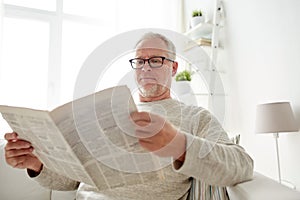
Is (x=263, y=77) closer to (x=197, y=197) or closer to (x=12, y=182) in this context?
(x=197, y=197)

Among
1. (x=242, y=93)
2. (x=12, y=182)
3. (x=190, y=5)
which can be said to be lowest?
(x=12, y=182)

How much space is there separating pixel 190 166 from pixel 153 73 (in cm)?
55

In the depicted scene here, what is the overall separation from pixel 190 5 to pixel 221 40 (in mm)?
784

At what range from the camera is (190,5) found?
2820 millimetres

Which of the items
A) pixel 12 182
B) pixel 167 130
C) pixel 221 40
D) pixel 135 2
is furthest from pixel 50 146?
pixel 135 2

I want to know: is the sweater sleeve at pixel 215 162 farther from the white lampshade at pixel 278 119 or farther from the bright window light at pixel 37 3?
the bright window light at pixel 37 3

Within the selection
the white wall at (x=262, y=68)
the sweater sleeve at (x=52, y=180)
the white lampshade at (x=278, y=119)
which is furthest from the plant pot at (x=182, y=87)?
the sweater sleeve at (x=52, y=180)

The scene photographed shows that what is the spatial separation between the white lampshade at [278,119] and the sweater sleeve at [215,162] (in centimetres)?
65

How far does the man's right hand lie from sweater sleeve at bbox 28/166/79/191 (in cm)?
5

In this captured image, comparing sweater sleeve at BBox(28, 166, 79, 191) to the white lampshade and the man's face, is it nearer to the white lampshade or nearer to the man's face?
the man's face

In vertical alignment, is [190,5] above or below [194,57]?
above

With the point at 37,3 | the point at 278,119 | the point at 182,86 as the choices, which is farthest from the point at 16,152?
the point at 37,3

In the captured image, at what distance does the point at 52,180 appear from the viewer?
1.02 m

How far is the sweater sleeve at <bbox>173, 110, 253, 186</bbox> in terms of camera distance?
67 centimetres
